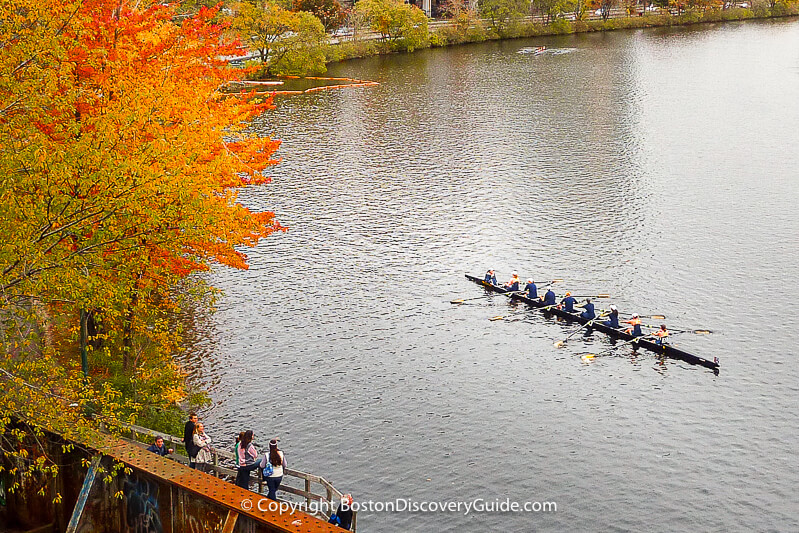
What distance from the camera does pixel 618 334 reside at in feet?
151

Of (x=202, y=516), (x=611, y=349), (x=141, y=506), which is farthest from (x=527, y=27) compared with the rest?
(x=202, y=516)

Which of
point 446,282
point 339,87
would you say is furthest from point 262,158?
point 339,87

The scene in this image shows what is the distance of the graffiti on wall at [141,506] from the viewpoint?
26.0 meters

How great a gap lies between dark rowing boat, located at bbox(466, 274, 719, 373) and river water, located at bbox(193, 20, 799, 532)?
0.69 metres

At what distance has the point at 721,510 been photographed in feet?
106

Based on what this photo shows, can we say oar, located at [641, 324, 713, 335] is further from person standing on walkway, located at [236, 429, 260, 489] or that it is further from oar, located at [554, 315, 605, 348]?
person standing on walkway, located at [236, 429, 260, 489]

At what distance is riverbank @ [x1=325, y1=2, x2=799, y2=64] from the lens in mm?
138250

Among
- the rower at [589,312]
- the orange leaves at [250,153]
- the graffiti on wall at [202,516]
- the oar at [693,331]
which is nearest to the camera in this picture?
the graffiti on wall at [202,516]

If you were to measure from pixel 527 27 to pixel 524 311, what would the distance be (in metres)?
114

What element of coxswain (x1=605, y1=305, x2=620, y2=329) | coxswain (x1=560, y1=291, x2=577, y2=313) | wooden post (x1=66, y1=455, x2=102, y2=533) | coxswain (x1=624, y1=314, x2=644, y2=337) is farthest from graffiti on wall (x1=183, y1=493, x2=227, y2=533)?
coxswain (x1=560, y1=291, x2=577, y2=313)

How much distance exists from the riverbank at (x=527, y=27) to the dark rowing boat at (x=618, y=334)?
84128 millimetres

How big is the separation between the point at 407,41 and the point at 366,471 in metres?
114

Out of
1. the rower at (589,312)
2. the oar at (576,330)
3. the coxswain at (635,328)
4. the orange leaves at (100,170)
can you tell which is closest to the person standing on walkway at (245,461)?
the orange leaves at (100,170)

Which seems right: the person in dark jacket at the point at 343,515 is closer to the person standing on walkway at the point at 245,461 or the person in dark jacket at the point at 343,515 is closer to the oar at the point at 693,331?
the person standing on walkway at the point at 245,461
